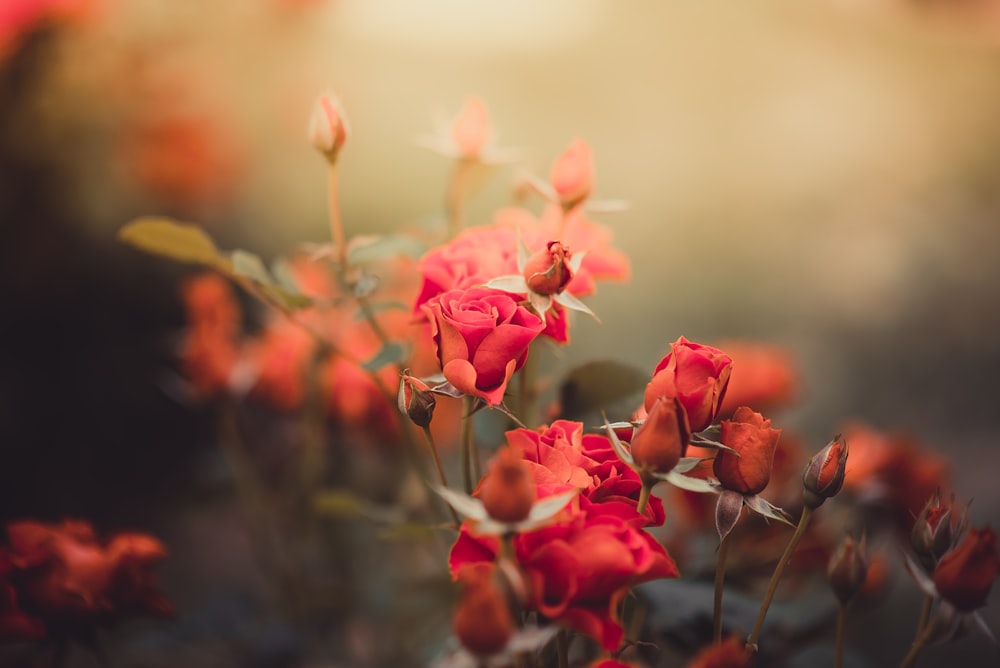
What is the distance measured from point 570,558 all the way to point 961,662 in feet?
2.02

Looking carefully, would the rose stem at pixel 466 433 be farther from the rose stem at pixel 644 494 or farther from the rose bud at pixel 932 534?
the rose bud at pixel 932 534

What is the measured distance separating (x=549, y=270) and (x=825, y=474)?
14 cm

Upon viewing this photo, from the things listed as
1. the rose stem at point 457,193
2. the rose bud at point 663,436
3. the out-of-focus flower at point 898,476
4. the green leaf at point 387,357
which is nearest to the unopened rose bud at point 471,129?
Answer: the rose stem at point 457,193

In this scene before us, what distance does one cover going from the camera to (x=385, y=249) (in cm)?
39

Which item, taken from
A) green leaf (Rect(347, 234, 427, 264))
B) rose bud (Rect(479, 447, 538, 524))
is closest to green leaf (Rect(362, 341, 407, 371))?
green leaf (Rect(347, 234, 427, 264))

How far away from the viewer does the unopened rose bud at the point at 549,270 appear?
1.00ft

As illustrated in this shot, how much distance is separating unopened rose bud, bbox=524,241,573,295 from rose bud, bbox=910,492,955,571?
17 centimetres

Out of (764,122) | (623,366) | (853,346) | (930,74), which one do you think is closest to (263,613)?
(623,366)

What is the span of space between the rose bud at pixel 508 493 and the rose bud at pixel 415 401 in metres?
0.06

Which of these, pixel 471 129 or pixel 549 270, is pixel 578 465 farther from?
pixel 471 129

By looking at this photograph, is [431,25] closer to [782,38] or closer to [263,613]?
[782,38]

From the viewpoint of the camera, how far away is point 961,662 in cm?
67

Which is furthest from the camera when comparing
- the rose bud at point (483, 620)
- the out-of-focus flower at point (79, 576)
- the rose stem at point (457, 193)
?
the rose stem at point (457, 193)

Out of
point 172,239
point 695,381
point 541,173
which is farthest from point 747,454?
point 541,173
